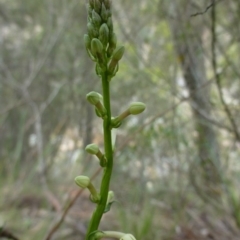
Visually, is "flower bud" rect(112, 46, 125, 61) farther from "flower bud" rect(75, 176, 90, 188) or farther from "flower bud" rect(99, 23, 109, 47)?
"flower bud" rect(75, 176, 90, 188)

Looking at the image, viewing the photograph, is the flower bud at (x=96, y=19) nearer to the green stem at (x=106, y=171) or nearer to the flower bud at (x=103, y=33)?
the flower bud at (x=103, y=33)

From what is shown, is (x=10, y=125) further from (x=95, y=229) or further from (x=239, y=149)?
(x=95, y=229)

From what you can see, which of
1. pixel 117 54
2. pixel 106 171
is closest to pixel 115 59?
pixel 117 54

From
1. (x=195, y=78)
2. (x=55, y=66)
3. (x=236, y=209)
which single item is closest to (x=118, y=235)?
(x=236, y=209)

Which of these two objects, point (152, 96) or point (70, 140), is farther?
point (70, 140)

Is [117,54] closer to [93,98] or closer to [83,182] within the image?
[93,98]

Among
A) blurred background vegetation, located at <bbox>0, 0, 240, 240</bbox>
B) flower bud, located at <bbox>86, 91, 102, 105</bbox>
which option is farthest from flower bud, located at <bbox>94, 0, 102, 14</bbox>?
blurred background vegetation, located at <bbox>0, 0, 240, 240</bbox>

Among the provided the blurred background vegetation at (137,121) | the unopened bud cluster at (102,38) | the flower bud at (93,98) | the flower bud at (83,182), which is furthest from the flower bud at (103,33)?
the blurred background vegetation at (137,121)
